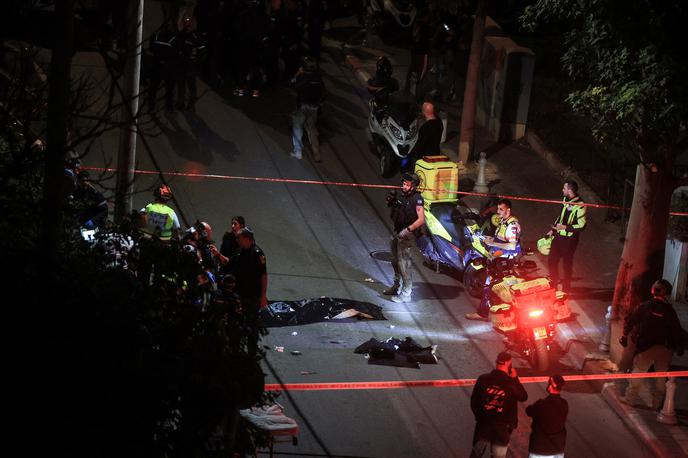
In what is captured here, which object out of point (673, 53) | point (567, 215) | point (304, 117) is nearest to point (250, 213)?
point (304, 117)

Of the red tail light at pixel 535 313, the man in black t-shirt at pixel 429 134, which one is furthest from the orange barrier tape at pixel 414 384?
the man in black t-shirt at pixel 429 134

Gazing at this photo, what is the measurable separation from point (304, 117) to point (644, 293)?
8405 millimetres

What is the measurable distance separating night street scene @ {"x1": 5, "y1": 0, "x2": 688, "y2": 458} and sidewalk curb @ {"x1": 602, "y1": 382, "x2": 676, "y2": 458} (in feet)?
0.10

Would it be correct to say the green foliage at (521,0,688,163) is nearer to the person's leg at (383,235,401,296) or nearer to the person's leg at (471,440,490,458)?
the person's leg at (383,235,401,296)

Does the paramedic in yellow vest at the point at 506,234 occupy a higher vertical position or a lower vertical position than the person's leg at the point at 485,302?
higher

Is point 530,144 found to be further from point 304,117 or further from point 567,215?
point 567,215

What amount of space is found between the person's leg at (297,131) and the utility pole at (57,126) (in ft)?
41.5

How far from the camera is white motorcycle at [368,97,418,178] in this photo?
19391 mm

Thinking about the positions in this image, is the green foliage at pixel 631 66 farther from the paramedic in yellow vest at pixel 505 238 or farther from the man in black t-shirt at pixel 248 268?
the man in black t-shirt at pixel 248 268

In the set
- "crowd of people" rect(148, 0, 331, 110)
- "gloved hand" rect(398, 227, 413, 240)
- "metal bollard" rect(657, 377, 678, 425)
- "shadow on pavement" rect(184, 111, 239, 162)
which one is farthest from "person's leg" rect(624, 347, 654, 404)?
"crowd of people" rect(148, 0, 331, 110)

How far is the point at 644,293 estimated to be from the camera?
13547 mm

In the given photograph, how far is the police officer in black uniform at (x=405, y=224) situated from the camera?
15.1m

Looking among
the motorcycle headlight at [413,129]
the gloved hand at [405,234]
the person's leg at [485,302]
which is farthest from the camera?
the motorcycle headlight at [413,129]

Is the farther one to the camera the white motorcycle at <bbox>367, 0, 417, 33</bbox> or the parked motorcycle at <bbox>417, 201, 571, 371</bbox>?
the white motorcycle at <bbox>367, 0, 417, 33</bbox>
